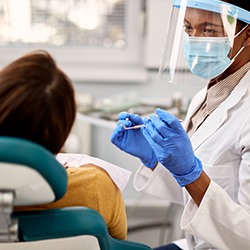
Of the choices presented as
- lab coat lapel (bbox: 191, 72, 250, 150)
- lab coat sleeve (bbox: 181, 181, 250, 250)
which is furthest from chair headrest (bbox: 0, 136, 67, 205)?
lab coat lapel (bbox: 191, 72, 250, 150)

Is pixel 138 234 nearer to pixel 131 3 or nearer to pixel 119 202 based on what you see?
pixel 131 3

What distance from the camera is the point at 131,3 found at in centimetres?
305

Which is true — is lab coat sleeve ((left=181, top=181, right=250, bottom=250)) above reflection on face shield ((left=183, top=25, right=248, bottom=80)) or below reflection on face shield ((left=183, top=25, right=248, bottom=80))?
below

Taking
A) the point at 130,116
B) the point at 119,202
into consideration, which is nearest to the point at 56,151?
the point at 119,202

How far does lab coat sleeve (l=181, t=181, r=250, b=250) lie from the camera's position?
140 centimetres

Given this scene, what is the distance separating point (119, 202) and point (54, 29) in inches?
78.6

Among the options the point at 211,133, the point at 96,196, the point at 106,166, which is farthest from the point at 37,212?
the point at 211,133

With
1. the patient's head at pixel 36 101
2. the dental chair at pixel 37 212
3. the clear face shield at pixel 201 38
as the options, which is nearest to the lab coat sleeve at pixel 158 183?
the clear face shield at pixel 201 38

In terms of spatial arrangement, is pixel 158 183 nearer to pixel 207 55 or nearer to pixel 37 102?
pixel 207 55

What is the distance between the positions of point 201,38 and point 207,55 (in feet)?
0.17

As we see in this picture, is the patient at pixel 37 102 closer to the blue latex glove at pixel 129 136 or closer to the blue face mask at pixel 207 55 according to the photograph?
the blue latex glove at pixel 129 136

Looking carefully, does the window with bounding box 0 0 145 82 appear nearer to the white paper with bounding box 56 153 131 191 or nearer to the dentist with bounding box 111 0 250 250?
the dentist with bounding box 111 0 250 250

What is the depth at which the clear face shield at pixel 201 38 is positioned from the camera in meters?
1.49

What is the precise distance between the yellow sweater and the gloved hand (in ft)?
0.52
